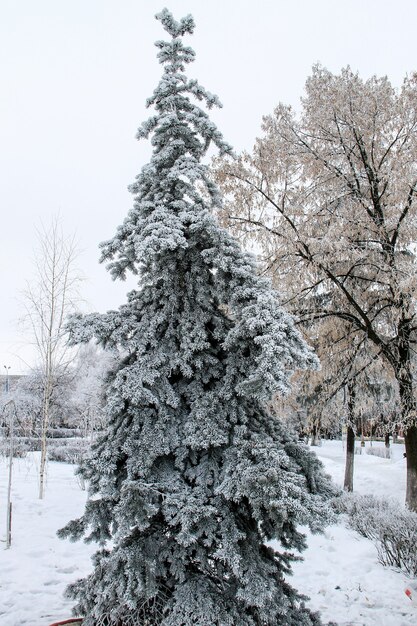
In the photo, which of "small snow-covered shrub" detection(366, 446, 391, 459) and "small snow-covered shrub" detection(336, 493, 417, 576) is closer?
"small snow-covered shrub" detection(336, 493, 417, 576)

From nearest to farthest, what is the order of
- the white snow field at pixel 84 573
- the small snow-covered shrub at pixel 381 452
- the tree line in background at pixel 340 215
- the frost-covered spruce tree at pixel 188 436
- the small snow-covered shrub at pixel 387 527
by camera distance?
1. the frost-covered spruce tree at pixel 188 436
2. the white snow field at pixel 84 573
3. the small snow-covered shrub at pixel 387 527
4. the tree line in background at pixel 340 215
5. the small snow-covered shrub at pixel 381 452

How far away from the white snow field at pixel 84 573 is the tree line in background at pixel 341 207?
8.34 ft

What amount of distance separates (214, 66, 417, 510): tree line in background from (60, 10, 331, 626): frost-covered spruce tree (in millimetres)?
3981

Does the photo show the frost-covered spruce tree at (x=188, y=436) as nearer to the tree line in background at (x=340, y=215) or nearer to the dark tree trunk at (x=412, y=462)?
the tree line in background at (x=340, y=215)

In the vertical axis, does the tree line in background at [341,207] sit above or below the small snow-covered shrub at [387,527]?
above

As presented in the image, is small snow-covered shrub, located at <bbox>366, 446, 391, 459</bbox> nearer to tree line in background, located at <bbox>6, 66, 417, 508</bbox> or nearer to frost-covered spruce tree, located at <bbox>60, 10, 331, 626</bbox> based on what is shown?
tree line in background, located at <bbox>6, 66, 417, 508</bbox>

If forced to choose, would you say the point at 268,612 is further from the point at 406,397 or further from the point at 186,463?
the point at 406,397

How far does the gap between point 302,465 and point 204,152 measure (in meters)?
3.01

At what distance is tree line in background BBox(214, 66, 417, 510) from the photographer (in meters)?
7.70

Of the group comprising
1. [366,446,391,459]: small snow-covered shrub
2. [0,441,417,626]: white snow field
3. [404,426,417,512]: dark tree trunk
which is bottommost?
[366,446,391,459]: small snow-covered shrub

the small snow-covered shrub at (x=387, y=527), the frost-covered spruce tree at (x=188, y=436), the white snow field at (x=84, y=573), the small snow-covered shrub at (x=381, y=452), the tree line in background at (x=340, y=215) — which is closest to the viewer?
the frost-covered spruce tree at (x=188, y=436)

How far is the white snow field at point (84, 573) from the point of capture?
4676 mm

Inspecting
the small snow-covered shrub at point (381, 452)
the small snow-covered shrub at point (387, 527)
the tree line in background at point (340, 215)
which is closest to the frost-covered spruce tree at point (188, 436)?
the small snow-covered shrub at point (387, 527)

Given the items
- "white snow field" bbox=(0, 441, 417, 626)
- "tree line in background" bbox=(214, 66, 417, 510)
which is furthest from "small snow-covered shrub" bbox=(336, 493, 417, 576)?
"tree line in background" bbox=(214, 66, 417, 510)
